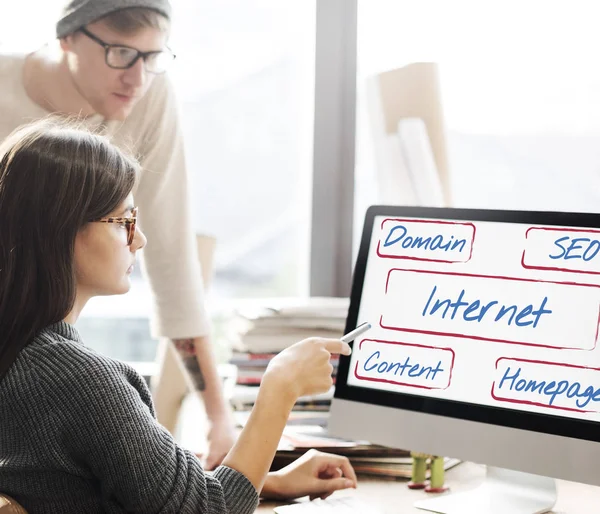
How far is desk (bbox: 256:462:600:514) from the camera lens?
121 cm

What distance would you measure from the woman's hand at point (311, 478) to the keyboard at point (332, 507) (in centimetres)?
2

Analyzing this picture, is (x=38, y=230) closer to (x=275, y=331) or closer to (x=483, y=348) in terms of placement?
(x=483, y=348)

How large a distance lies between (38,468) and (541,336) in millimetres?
673

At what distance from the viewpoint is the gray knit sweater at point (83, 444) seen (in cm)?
92

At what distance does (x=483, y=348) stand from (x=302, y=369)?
10.5 inches

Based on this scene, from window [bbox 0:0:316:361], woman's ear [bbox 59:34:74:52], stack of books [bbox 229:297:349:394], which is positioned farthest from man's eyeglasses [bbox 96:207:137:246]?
window [bbox 0:0:316:361]

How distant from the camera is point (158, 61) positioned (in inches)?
58.0

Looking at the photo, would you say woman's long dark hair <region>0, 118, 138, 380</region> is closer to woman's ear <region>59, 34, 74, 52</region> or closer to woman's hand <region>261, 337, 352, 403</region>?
woman's hand <region>261, 337, 352, 403</region>

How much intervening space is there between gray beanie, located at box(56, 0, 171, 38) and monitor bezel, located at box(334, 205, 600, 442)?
53cm

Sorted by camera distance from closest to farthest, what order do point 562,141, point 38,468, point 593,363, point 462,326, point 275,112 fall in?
point 38,468 < point 593,363 < point 462,326 < point 562,141 < point 275,112

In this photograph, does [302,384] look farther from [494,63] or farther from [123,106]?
[494,63]

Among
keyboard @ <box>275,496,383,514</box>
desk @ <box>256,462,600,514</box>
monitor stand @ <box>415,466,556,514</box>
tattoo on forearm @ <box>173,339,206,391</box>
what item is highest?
tattoo on forearm @ <box>173,339,206,391</box>

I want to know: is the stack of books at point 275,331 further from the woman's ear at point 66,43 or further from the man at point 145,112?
the woman's ear at point 66,43

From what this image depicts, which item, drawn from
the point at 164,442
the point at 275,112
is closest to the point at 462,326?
the point at 164,442
